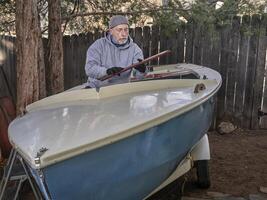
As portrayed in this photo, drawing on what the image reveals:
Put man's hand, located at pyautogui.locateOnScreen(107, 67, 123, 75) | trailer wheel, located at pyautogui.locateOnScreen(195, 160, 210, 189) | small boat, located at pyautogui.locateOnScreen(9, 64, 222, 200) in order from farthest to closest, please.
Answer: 1. trailer wheel, located at pyautogui.locateOnScreen(195, 160, 210, 189)
2. man's hand, located at pyautogui.locateOnScreen(107, 67, 123, 75)
3. small boat, located at pyautogui.locateOnScreen(9, 64, 222, 200)

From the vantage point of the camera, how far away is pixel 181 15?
22.4ft

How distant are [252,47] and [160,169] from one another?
4266 mm

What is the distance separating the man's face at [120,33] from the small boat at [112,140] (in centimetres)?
79

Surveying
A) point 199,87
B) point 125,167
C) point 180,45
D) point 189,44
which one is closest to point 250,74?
point 189,44

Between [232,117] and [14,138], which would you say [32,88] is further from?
[232,117]

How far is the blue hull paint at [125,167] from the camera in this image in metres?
2.96

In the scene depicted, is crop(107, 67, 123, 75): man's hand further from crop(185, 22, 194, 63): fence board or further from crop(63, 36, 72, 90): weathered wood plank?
crop(63, 36, 72, 90): weathered wood plank

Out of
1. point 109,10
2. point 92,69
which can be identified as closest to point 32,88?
point 92,69

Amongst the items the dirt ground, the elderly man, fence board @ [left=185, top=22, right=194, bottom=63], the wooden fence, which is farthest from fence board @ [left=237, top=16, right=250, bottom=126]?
the elderly man

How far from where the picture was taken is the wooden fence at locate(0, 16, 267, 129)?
7168mm

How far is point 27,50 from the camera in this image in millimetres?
5488

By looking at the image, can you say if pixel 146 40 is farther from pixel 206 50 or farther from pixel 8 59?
pixel 8 59

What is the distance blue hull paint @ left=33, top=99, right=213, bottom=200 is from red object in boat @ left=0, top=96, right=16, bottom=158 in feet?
8.97

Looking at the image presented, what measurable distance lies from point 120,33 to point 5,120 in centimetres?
215
